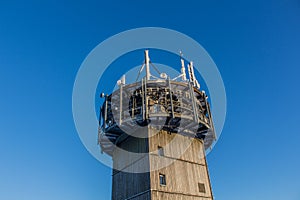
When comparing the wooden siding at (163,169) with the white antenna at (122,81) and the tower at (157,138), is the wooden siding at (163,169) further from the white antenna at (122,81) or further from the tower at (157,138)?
the white antenna at (122,81)

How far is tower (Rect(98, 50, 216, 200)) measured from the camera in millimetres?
18047

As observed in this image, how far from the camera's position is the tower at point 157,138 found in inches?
711

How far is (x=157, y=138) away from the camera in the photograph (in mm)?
19688

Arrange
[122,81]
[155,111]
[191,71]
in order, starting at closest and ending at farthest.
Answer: [155,111] < [122,81] < [191,71]

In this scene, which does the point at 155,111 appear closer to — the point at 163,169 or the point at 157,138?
the point at 157,138

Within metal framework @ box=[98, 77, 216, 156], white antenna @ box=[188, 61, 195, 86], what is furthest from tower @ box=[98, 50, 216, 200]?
white antenna @ box=[188, 61, 195, 86]

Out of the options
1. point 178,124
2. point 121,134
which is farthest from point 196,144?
point 121,134

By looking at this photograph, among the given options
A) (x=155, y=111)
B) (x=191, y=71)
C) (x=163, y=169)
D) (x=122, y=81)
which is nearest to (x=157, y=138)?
(x=155, y=111)

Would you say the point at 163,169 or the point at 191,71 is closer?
the point at 163,169

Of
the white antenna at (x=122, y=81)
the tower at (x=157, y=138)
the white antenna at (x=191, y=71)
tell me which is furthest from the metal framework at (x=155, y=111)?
the white antenna at (x=191, y=71)

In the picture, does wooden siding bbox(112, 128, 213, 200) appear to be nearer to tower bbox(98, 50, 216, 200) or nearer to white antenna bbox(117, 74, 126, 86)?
tower bbox(98, 50, 216, 200)

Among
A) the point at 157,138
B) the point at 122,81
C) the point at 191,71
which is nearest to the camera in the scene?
the point at 157,138

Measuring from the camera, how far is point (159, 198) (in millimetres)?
16688

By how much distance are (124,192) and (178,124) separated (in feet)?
22.2
